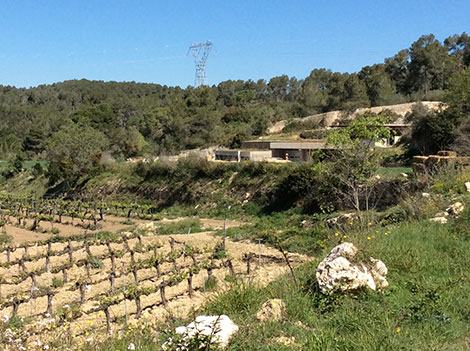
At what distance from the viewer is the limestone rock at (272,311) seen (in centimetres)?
534

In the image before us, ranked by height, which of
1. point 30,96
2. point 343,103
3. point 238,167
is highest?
point 30,96

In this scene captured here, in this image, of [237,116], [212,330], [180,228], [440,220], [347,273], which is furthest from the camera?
[237,116]

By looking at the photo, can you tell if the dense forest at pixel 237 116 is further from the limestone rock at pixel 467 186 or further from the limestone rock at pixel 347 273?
the limestone rock at pixel 347 273

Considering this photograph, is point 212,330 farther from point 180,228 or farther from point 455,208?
point 180,228

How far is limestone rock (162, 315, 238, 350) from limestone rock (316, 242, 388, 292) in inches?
65.0

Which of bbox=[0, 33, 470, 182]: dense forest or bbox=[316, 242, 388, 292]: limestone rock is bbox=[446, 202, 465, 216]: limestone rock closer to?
bbox=[316, 242, 388, 292]: limestone rock

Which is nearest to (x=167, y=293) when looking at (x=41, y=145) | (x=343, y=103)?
(x=343, y=103)

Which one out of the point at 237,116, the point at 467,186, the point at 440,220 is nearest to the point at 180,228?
the point at 467,186

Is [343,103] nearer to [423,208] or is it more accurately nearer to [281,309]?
[423,208]

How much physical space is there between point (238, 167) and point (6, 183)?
3287cm

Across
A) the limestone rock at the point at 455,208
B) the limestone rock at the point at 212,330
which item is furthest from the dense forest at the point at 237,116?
the limestone rock at the point at 212,330

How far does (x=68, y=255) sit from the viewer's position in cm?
1669

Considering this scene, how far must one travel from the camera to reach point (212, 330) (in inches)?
177

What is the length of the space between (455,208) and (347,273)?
5.64 m
